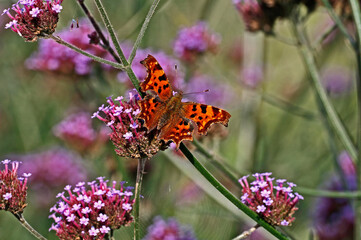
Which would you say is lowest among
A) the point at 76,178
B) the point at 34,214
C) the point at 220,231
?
the point at 220,231

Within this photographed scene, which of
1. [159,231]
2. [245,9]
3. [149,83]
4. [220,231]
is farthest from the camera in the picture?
[245,9]

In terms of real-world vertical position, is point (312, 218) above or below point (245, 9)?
below

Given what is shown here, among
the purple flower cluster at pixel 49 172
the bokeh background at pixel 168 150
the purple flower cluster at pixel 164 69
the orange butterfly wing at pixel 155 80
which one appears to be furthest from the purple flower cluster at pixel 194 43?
the orange butterfly wing at pixel 155 80

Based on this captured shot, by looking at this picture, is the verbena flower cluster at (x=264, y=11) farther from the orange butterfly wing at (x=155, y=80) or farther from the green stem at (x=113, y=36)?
the green stem at (x=113, y=36)

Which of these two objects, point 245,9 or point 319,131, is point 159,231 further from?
point 319,131

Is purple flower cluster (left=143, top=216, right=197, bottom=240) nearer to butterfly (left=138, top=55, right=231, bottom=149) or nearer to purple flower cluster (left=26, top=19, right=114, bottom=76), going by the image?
butterfly (left=138, top=55, right=231, bottom=149)

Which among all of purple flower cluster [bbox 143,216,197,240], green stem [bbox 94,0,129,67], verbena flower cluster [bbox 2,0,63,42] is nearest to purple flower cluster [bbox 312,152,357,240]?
purple flower cluster [bbox 143,216,197,240]

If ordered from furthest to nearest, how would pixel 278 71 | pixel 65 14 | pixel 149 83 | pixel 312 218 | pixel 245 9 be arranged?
pixel 278 71 → pixel 65 14 → pixel 312 218 → pixel 245 9 → pixel 149 83

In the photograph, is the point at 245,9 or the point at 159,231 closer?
the point at 159,231

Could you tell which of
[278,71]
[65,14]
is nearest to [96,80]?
[65,14]
